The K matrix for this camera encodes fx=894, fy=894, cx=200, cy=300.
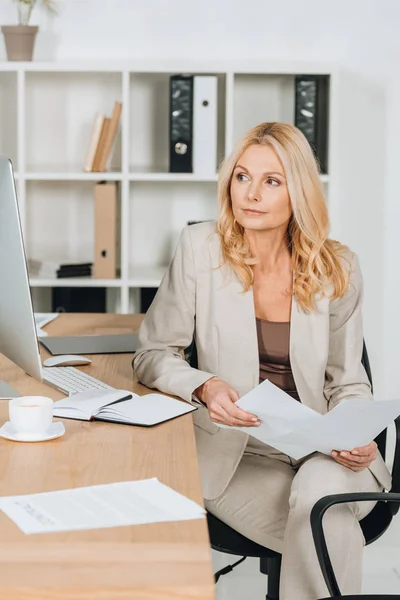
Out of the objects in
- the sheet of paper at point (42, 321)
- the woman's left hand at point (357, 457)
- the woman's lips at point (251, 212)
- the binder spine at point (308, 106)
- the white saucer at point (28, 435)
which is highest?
the binder spine at point (308, 106)

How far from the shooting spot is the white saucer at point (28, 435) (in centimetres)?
154

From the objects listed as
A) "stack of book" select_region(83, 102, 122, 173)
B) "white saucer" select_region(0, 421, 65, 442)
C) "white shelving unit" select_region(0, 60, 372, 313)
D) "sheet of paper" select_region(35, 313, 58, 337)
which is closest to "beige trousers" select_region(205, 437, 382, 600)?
"white saucer" select_region(0, 421, 65, 442)

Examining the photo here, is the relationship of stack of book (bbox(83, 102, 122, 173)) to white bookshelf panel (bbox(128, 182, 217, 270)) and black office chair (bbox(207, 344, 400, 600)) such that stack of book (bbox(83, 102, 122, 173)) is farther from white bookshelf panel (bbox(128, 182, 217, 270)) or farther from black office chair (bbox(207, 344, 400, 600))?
black office chair (bbox(207, 344, 400, 600))

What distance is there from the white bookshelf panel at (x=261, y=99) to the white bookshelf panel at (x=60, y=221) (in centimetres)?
74

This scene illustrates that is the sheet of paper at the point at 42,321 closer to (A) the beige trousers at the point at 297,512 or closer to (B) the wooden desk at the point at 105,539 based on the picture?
(A) the beige trousers at the point at 297,512

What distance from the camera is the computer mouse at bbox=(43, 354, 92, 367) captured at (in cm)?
217

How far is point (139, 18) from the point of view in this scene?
3.83 metres

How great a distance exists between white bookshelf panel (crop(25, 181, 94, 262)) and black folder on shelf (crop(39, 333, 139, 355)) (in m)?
1.53

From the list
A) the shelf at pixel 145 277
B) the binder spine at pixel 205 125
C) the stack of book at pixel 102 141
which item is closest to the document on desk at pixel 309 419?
the shelf at pixel 145 277

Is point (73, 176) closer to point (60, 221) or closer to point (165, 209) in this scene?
point (60, 221)

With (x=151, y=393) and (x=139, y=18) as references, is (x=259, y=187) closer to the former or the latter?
(x=151, y=393)

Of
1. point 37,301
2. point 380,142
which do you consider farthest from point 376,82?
point 37,301

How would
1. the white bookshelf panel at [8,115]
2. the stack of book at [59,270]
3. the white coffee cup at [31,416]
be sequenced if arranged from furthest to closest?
the white bookshelf panel at [8,115], the stack of book at [59,270], the white coffee cup at [31,416]

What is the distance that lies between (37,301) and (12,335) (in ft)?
7.60
